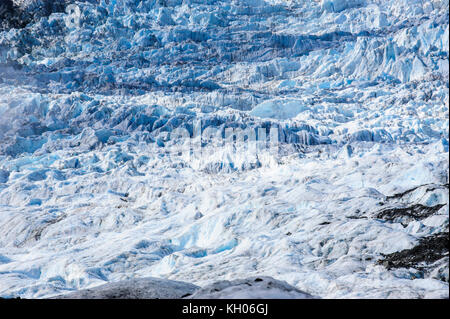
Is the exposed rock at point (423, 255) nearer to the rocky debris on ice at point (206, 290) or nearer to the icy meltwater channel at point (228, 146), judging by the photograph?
the icy meltwater channel at point (228, 146)

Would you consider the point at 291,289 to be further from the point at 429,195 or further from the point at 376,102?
the point at 376,102

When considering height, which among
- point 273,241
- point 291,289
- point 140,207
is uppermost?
point 291,289

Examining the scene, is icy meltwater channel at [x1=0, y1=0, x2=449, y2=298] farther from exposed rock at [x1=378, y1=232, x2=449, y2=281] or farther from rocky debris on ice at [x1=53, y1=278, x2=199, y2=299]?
rocky debris on ice at [x1=53, y1=278, x2=199, y2=299]

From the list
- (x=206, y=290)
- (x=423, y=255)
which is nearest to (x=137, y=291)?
(x=206, y=290)

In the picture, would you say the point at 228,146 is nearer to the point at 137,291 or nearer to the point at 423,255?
the point at 423,255

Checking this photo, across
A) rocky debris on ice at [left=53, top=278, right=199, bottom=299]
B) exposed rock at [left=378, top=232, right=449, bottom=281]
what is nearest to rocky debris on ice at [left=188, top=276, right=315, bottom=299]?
rocky debris on ice at [left=53, top=278, right=199, bottom=299]

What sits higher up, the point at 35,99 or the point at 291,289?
the point at 291,289

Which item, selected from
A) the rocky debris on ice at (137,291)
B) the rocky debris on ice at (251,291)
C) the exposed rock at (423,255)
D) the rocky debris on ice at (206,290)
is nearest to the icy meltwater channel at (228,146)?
the exposed rock at (423,255)

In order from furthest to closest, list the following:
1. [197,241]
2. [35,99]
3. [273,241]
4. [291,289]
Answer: [35,99] < [197,241] < [273,241] < [291,289]

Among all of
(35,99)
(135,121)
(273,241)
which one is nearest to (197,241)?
(273,241)
